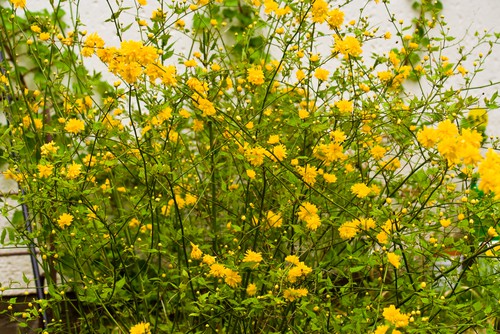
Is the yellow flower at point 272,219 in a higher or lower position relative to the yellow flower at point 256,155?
lower

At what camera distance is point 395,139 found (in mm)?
2480

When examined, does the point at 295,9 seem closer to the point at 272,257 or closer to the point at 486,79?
the point at 272,257

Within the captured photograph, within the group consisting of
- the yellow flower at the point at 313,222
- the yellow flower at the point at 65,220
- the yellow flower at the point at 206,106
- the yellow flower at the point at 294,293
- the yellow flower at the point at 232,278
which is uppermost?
the yellow flower at the point at 206,106

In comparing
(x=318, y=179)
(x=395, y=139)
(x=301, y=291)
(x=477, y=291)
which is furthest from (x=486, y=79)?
(x=301, y=291)

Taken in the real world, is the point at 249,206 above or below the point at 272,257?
above

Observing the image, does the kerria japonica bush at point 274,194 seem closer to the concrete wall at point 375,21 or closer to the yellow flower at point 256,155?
the yellow flower at point 256,155

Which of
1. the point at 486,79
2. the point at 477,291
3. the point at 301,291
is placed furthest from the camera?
the point at 486,79

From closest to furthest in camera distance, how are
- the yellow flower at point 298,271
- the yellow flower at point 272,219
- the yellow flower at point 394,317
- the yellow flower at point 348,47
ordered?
the yellow flower at point 394,317 < the yellow flower at point 298,271 < the yellow flower at point 348,47 < the yellow flower at point 272,219

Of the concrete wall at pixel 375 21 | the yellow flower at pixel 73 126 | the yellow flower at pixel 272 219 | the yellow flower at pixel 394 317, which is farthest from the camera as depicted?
the concrete wall at pixel 375 21

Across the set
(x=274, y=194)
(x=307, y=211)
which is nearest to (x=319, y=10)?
(x=307, y=211)

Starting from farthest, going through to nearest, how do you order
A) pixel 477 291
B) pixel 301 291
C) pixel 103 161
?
pixel 477 291 → pixel 103 161 → pixel 301 291

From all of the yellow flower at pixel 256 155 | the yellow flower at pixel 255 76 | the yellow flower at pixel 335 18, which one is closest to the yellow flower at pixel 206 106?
the yellow flower at pixel 256 155

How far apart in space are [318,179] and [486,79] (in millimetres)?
2236

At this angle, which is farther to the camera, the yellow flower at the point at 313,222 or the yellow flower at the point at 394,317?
the yellow flower at the point at 313,222
